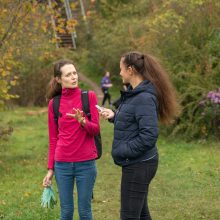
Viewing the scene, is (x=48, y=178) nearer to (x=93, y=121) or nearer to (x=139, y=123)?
(x=93, y=121)

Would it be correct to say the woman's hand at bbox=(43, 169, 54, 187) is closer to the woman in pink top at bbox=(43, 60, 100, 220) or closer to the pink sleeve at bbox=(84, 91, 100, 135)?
the woman in pink top at bbox=(43, 60, 100, 220)

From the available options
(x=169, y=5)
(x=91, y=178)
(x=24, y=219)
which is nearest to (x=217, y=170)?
(x=24, y=219)

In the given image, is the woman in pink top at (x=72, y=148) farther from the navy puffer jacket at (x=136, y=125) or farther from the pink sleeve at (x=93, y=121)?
Answer: the navy puffer jacket at (x=136, y=125)

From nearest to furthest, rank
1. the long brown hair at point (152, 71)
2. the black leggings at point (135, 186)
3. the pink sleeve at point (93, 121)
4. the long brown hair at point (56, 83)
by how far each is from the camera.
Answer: the black leggings at point (135, 186) → the long brown hair at point (152, 71) → the pink sleeve at point (93, 121) → the long brown hair at point (56, 83)

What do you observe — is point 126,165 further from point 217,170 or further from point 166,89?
point 217,170

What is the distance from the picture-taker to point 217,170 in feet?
34.0

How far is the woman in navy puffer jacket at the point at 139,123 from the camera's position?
4.55 meters

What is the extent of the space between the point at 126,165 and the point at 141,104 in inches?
22.0

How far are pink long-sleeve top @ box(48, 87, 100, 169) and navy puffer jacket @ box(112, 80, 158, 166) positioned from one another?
437mm

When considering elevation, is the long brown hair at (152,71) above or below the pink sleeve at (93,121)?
above

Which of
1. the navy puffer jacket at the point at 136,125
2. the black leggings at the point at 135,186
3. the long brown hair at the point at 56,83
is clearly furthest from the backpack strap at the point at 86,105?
the black leggings at the point at 135,186

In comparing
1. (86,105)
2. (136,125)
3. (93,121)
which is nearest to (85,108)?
(86,105)

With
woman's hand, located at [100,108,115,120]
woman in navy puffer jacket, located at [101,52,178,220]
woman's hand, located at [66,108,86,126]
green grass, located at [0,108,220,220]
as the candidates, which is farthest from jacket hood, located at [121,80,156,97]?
green grass, located at [0,108,220,220]

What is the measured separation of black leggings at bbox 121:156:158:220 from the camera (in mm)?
4641
